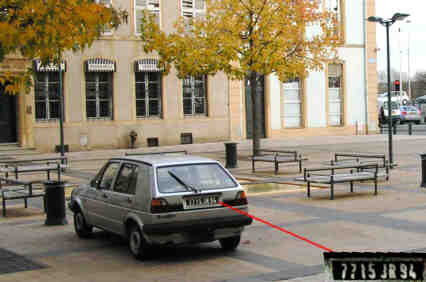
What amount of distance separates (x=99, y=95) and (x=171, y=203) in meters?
24.1

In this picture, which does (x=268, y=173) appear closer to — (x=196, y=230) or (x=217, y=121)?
(x=196, y=230)

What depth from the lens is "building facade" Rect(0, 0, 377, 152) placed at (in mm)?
30078

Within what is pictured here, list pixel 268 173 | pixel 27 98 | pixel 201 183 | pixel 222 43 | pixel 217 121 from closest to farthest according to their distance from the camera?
pixel 201 183
pixel 268 173
pixel 222 43
pixel 27 98
pixel 217 121

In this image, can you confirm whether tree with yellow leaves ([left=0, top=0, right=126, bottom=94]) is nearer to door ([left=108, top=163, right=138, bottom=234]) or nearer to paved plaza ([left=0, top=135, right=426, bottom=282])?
door ([left=108, top=163, right=138, bottom=234])

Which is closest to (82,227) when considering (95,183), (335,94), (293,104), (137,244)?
(95,183)

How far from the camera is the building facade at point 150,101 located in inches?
1184

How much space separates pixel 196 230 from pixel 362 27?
3460 centimetres

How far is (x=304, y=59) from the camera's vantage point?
25.5 metres

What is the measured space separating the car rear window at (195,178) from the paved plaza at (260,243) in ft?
3.11

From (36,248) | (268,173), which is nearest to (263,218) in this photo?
(36,248)

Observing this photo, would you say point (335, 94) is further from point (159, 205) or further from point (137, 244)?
point (159, 205)

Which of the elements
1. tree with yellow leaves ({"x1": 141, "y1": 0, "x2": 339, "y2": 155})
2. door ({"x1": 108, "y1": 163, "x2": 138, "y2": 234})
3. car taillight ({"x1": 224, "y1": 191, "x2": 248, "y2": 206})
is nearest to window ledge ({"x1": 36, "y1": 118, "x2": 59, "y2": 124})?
tree with yellow leaves ({"x1": 141, "y1": 0, "x2": 339, "y2": 155})

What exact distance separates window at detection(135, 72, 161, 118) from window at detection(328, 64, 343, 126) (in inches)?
462

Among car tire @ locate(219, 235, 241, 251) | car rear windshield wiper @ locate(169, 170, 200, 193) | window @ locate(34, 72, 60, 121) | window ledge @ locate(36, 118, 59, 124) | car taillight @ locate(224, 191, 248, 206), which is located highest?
window @ locate(34, 72, 60, 121)
